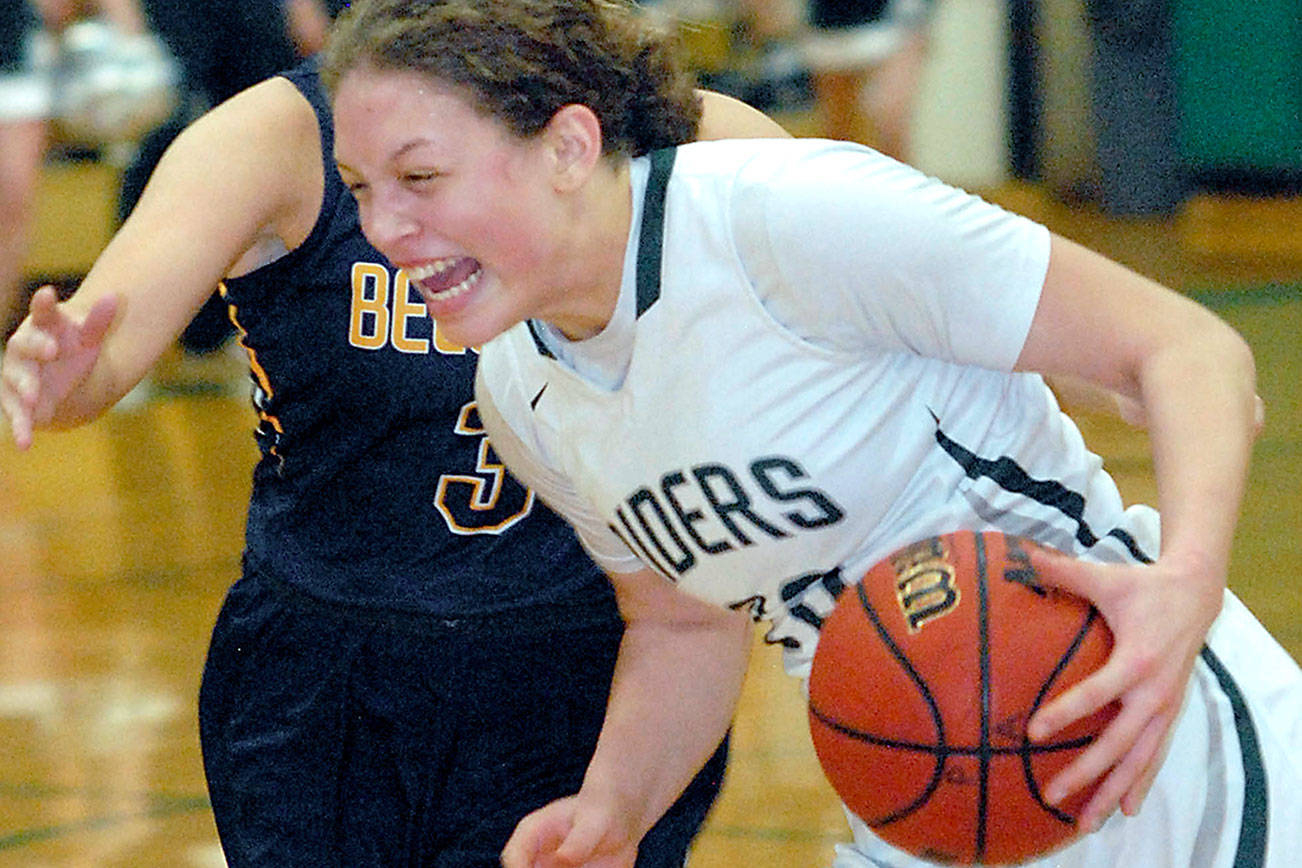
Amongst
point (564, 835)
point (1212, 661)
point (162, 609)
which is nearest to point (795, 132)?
point (162, 609)

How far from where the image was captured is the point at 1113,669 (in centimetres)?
150

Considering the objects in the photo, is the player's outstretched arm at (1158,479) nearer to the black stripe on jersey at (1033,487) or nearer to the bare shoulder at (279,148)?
the black stripe on jersey at (1033,487)

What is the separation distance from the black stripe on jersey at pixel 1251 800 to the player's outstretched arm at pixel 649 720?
61 cm

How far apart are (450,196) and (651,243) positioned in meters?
0.21

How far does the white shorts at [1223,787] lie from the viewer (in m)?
1.87

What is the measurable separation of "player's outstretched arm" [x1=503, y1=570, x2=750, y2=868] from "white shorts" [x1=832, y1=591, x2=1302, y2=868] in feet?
1.62

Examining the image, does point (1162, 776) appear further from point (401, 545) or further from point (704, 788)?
point (401, 545)

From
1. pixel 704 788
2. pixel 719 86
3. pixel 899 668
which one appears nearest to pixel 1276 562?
pixel 704 788

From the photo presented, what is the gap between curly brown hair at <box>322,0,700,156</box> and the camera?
183cm

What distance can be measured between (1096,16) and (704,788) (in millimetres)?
8743

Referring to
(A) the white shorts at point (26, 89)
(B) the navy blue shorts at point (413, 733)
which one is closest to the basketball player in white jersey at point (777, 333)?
(B) the navy blue shorts at point (413, 733)

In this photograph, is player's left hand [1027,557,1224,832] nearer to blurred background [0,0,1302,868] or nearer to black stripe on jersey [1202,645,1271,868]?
black stripe on jersey [1202,645,1271,868]

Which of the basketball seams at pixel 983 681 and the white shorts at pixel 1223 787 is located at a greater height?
the basketball seams at pixel 983 681

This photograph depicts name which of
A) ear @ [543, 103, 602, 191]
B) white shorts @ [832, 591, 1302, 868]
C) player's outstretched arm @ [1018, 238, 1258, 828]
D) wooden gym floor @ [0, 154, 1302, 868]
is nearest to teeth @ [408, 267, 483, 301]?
ear @ [543, 103, 602, 191]
